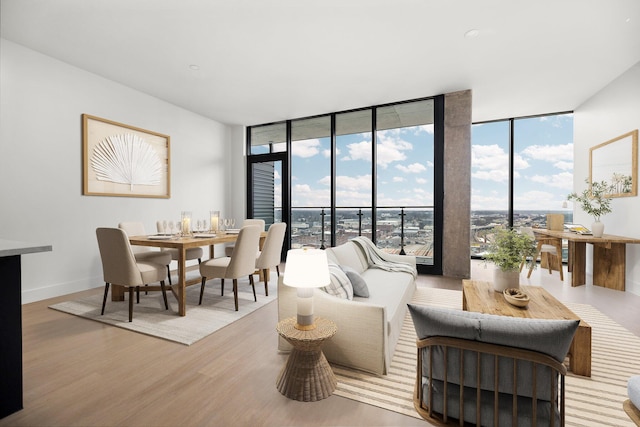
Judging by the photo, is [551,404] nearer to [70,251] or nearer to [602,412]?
[602,412]

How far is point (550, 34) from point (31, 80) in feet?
18.7

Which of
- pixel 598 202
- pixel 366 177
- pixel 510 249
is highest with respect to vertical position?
pixel 366 177

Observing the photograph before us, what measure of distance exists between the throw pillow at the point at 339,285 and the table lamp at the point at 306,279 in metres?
0.41

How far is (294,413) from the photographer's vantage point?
1496 millimetres

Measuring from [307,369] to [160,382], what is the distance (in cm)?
92

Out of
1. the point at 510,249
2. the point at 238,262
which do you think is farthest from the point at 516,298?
the point at 238,262

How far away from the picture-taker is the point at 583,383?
1728 mm

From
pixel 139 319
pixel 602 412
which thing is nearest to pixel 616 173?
pixel 602 412

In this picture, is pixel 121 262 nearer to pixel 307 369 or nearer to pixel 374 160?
pixel 307 369

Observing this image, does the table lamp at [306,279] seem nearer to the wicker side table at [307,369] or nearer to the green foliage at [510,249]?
the wicker side table at [307,369]

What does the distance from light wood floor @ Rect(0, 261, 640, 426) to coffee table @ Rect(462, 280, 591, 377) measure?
103cm

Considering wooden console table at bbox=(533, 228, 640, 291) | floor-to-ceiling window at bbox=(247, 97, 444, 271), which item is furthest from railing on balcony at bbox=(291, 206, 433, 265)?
wooden console table at bbox=(533, 228, 640, 291)

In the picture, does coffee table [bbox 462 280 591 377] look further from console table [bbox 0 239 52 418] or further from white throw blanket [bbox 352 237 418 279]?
console table [bbox 0 239 52 418]

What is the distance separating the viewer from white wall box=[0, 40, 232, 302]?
123 inches
